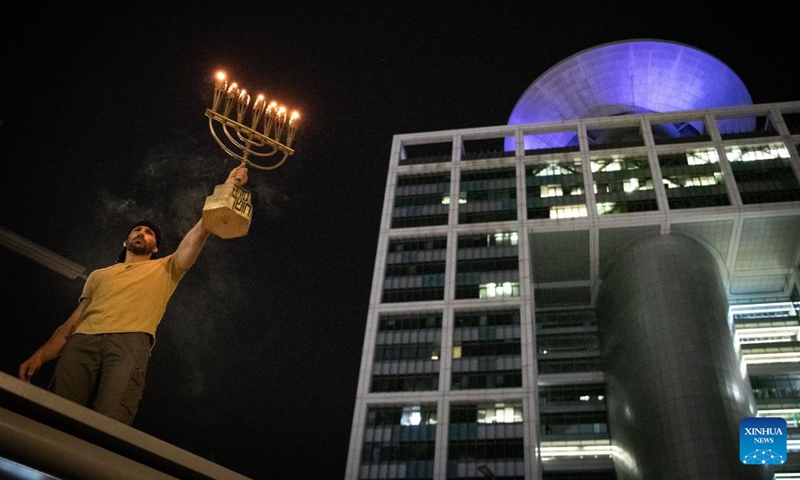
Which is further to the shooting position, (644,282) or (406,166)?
(406,166)

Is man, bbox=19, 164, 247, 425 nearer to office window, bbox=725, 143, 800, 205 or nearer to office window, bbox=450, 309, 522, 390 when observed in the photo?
office window, bbox=450, 309, 522, 390

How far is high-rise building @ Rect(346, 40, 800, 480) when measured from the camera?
60188 millimetres

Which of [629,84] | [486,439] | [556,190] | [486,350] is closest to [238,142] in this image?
[486,439]

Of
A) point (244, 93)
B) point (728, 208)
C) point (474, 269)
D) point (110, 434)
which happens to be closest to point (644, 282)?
point (728, 208)

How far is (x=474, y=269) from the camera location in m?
73.1

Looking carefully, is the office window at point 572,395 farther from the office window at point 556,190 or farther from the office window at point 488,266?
the office window at point 556,190

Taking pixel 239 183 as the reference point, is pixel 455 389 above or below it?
above

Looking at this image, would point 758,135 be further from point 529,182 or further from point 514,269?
point 514,269

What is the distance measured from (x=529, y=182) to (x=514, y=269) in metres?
13.8

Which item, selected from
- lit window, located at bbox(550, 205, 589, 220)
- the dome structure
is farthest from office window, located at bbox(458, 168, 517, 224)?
the dome structure

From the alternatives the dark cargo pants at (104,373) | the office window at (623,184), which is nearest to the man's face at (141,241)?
the dark cargo pants at (104,373)

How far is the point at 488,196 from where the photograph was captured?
80.4 metres

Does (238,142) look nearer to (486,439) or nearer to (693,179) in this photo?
(486,439)

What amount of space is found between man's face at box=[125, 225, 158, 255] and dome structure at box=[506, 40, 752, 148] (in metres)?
88.7
